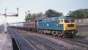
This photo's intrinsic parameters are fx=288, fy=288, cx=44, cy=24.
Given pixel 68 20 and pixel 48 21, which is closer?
pixel 68 20

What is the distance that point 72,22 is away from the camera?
136ft

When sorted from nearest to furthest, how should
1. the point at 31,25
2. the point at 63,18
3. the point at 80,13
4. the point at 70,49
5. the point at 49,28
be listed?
the point at 70,49
the point at 63,18
the point at 49,28
the point at 31,25
the point at 80,13

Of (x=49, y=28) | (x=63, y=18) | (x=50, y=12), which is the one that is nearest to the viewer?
(x=63, y=18)

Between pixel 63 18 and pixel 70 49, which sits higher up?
pixel 63 18

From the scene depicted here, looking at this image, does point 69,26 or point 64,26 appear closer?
point 64,26

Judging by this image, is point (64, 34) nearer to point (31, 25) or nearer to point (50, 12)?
point (31, 25)

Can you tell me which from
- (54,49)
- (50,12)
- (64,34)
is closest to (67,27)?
(64,34)

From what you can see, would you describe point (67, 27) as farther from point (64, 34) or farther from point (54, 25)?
point (54, 25)

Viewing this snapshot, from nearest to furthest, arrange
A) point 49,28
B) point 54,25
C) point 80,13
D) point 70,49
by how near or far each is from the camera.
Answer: point 70,49, point 54,25, point 49,28, point 80,13

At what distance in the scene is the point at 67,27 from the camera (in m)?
40.4

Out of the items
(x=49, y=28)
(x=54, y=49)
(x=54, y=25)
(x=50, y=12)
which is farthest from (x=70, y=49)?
(x=50, y=12)

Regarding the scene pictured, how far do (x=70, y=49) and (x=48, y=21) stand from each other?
77.5 feet

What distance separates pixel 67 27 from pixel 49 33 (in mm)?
9670

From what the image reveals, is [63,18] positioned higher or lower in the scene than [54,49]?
higher
